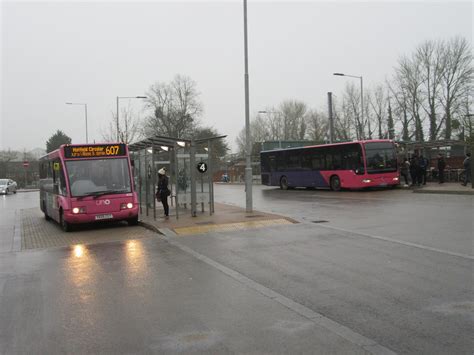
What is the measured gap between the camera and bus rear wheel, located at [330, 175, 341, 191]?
27.2 metres

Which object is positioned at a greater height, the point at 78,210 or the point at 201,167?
the point at 201,167

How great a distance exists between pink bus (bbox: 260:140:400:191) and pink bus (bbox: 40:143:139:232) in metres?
14.3

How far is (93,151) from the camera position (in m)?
14.8

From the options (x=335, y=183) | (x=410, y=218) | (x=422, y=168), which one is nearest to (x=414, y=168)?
(x=422, y=168)

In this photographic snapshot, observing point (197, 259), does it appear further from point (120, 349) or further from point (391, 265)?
point (120, 349)

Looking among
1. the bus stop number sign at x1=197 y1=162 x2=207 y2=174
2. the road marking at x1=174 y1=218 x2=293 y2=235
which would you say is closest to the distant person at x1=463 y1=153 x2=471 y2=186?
the road marking at x1=174 y1=218 x2=293 y2=235

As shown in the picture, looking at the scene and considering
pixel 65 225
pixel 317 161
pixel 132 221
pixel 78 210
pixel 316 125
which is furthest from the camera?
pixel 316 125

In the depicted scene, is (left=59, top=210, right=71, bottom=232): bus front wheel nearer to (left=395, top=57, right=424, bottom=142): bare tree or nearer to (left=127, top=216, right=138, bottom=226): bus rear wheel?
(left=127, top=216, right=138, bottom=226): bus rear wheel

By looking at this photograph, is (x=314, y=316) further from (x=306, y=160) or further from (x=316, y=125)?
(x=316, y=125)

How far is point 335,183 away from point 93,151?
53.4ft

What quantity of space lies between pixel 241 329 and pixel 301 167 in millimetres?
25816

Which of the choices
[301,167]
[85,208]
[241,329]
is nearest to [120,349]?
[241,329]

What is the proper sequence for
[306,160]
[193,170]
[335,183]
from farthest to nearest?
[306,160] < [335,183] < [193,170]

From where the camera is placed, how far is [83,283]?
24.3 feet
